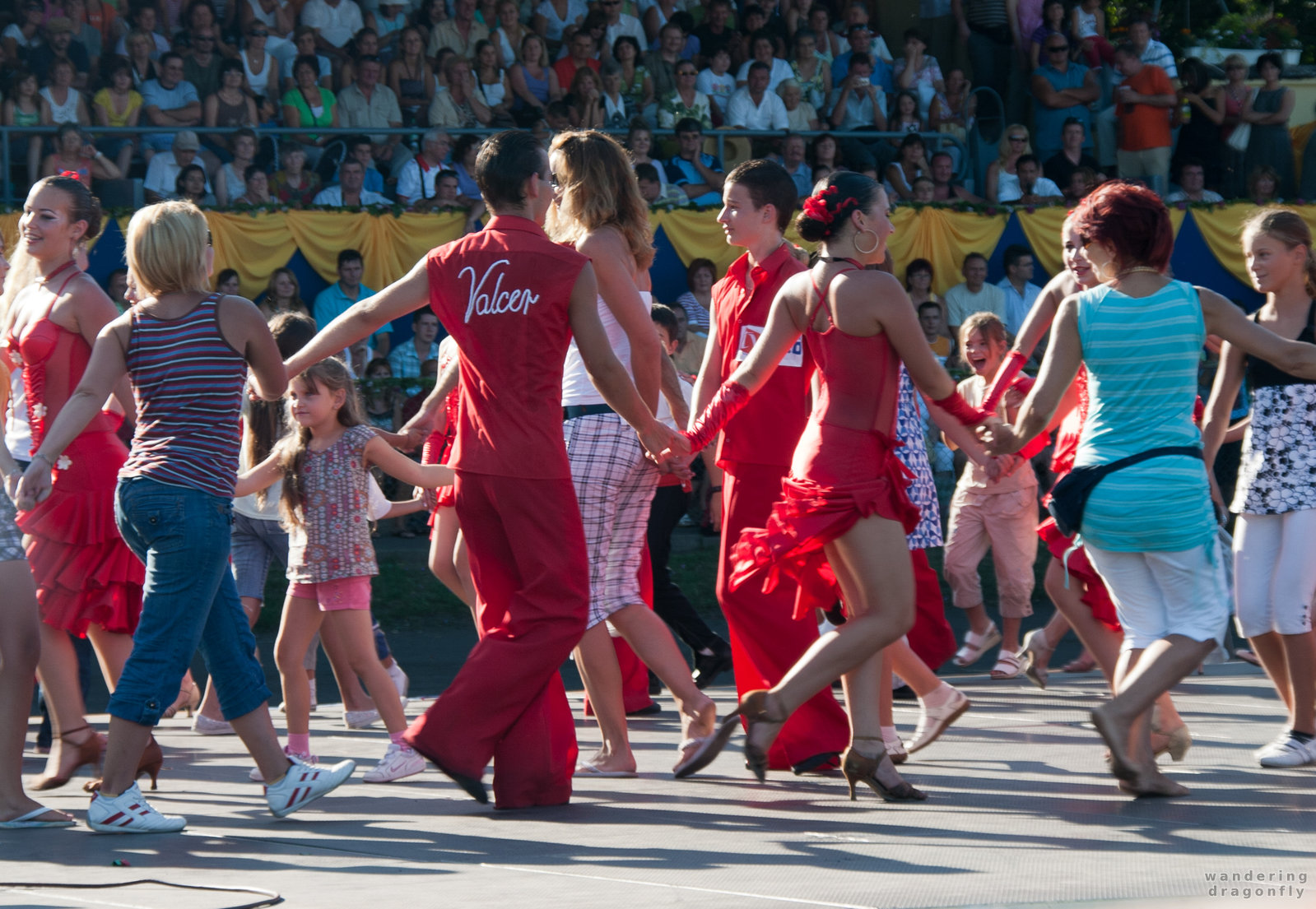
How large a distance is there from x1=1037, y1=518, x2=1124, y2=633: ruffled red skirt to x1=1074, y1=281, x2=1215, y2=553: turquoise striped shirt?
2.66 feet

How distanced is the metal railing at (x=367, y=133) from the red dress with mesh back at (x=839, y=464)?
783cm

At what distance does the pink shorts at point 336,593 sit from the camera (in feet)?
19.6

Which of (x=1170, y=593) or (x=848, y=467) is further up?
(x=848, y=467)

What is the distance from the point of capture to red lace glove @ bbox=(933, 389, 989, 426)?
509cm

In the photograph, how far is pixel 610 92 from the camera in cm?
1566

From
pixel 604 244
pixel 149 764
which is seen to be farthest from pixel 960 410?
pixel 149 764

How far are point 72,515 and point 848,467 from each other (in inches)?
107

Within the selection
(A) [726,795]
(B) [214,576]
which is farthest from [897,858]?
(B) [214,576]

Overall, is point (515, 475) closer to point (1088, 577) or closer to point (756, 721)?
point (756, 721)

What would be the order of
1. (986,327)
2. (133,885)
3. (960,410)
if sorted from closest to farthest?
(133,885) < (960,410) < (986,327)

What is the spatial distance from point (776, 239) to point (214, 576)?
2.29 m

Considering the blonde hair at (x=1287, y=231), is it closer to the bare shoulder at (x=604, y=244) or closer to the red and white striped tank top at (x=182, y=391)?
the bare shoulder at (x=604, y=244)

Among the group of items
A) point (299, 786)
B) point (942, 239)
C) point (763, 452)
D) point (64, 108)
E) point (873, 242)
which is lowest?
point (299, 786)

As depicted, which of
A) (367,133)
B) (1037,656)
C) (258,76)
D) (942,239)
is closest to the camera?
(1037,656)
